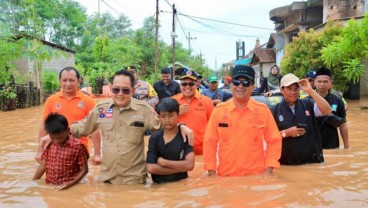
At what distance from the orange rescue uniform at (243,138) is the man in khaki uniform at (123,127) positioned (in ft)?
1.16

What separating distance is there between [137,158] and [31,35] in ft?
66.4

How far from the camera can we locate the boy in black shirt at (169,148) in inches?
161

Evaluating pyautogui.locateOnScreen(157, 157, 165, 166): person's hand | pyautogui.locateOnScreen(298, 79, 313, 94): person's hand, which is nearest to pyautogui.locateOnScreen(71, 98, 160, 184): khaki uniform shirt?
pyautogui.locateOnScreen(157, 157, 165, 166): person's hand

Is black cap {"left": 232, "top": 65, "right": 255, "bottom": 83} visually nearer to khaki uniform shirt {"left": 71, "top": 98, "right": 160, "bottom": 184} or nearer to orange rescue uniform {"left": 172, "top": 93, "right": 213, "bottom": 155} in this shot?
khaki uniform shirt {"left": 71, "top": 98, "right": 160, "bottom": 184}

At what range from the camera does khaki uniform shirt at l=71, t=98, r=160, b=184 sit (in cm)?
418

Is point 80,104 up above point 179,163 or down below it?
above

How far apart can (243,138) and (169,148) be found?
0.77m

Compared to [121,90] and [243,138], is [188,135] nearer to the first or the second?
[243,138]

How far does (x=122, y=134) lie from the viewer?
418 cm

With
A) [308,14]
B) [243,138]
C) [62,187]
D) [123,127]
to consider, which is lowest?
[62,187]

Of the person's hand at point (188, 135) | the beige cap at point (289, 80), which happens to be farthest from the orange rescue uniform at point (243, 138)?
the beige cap at point (289, 80)

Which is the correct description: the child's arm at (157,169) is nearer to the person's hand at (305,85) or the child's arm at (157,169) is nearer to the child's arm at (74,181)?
the child's arm at (74,181)

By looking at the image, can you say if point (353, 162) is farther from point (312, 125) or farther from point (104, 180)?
point (104, 180)

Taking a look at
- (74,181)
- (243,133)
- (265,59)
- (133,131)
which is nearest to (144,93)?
(74,181)
